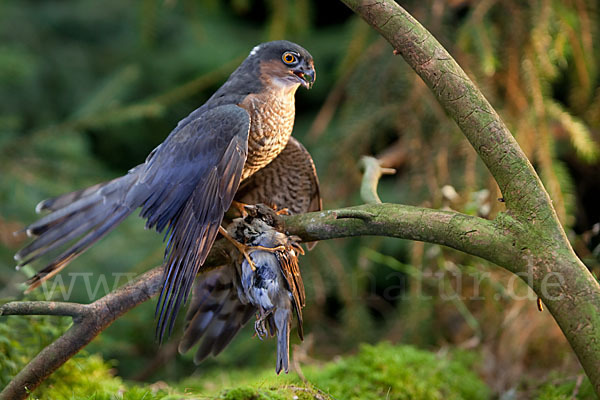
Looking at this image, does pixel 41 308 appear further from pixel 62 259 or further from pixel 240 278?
pixel 240 278

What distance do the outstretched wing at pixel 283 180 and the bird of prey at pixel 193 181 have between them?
0.15 meters

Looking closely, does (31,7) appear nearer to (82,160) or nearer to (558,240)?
(82,160)

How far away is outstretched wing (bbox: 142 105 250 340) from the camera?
1657 mm

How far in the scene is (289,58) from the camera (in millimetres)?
2217

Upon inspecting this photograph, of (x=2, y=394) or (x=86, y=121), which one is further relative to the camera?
(x=86, y=121)

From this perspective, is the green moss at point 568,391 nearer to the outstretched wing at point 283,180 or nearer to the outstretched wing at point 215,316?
the outstretched wing at point 215,316

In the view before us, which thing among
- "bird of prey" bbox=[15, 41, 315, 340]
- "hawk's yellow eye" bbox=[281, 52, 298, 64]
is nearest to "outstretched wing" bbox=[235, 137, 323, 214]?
"bird of prey" bbox=[15, 41, 315, 340]

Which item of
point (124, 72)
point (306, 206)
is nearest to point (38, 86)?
point (124, 72)

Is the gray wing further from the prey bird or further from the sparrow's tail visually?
the sparrow's tail

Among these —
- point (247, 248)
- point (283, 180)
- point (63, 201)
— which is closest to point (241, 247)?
point (247, 248)

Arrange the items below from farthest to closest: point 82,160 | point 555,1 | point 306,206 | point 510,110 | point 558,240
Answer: point 82,160 → point 510,110 → point 555,1 → point 306,206 → point 558,240

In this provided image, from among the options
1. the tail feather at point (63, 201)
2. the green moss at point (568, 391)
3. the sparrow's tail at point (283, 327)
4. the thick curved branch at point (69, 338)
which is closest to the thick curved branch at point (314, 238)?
the thick curved branch at point (69, 338)

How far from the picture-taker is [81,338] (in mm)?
1588

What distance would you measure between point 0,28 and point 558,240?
4.14 m
